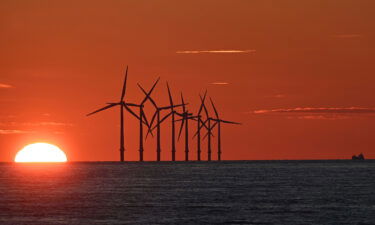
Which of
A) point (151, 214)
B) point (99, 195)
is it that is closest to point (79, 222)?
point (151, 214)

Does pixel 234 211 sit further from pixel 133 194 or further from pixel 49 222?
pixel 133 194

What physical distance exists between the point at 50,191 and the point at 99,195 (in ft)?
57.1

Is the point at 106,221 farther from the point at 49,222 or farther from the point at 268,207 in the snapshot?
the point at 268,207

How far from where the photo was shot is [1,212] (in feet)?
356

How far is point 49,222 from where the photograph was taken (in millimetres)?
94938

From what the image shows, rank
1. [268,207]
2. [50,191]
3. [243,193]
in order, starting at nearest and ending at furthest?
[268,207] → [243,193] → [50,191]

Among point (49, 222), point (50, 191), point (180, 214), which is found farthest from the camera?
point (50, 191)

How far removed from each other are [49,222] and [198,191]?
55838 mm

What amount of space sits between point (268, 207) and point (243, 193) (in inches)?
1195

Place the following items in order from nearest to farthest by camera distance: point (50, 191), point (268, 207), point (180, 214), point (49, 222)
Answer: point (49, 222)
point (180, 214)
point (268, 207)
point (50, 191)

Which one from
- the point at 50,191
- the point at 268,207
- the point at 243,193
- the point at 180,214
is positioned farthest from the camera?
the point at 50,191

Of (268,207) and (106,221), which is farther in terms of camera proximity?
(268,207)

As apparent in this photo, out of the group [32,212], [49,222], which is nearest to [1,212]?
[32,212]

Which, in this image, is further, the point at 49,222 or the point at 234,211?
the point at 234,211
